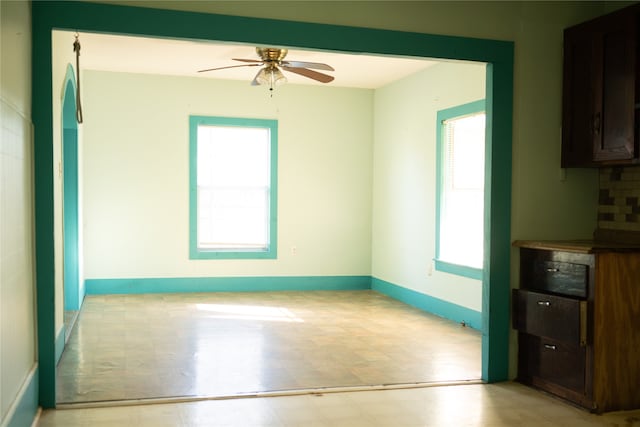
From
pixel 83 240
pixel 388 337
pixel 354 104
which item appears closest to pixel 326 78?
pixel 354 104

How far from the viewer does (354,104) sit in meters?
9.08

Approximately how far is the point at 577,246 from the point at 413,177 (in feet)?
13.0

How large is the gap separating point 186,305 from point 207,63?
2855 mm

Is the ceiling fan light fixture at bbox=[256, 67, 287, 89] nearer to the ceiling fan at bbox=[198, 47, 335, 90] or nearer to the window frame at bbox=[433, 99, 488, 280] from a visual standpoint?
the ceiling fan at bbox=[198, 47, 335, 90]

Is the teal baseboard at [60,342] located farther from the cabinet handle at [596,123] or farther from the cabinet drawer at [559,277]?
the cabinet handle at [596,123]

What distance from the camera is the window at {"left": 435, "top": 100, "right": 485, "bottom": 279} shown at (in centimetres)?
650

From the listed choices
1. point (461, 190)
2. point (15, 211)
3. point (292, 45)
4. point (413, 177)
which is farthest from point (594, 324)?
point (413, 177)

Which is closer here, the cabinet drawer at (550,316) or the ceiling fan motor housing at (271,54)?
A: the cabinet drawer at (550,316)

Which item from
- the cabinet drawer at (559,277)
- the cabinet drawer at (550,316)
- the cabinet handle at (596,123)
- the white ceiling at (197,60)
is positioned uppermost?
the white ceiling at (197,60)

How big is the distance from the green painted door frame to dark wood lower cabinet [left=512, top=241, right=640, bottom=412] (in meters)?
0.40

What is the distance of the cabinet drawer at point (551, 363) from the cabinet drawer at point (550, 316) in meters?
0.08

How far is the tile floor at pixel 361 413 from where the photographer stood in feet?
11.8

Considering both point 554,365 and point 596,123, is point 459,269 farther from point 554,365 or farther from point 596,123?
point 596,123

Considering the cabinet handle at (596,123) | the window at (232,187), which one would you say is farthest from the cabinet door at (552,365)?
the window at (232,187)
